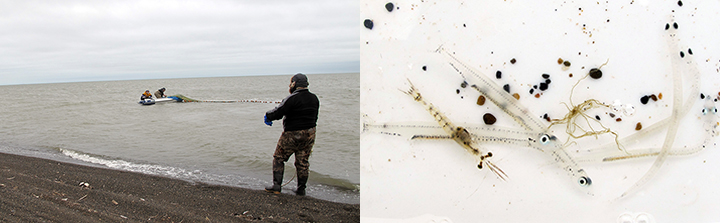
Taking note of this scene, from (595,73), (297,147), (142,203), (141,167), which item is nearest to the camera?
(595,73)

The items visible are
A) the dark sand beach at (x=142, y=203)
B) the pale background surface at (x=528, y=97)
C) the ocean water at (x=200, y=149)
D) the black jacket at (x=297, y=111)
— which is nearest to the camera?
the pale background surface at (x=528, y=97)

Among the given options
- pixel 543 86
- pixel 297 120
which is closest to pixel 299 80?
pixel 297 120

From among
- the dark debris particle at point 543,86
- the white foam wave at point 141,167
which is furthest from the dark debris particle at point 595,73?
the white foam wave at point 141,167

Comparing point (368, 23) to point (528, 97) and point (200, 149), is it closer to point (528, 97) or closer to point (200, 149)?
point (528, 97)

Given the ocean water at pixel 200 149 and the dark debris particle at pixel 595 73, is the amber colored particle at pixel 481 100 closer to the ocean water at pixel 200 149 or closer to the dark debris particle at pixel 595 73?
the dark debris particle at pixel 595 73

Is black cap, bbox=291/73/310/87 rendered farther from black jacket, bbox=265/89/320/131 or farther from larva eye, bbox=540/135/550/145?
larva eye, bbox=540/135/550/145

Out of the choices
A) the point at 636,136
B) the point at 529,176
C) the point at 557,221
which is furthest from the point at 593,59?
the point at 557,221

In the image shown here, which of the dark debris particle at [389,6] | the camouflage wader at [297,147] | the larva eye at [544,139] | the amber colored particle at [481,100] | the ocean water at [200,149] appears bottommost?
the ocean water at [200,149]
